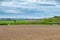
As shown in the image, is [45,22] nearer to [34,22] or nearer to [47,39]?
[34,22]

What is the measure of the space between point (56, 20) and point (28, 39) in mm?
14618

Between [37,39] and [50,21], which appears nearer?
[37,39]

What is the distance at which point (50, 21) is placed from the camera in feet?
86.7

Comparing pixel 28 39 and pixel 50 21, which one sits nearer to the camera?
pixel 28 39

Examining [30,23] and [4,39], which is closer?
[4,39]

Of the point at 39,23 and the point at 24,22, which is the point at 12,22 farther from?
the point at 39,23

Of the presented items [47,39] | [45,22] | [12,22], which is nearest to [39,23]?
[45,22]

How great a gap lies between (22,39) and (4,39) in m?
0.89

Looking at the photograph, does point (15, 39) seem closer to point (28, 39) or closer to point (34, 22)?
point (28, 39)

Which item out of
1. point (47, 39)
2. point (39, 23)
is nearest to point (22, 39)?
point (47, 39)

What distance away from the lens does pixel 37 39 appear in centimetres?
1220

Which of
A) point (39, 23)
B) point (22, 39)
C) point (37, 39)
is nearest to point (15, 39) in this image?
point (22, 39)

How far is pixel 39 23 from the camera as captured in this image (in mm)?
26328

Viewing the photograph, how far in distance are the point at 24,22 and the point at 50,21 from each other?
2.79 meters
